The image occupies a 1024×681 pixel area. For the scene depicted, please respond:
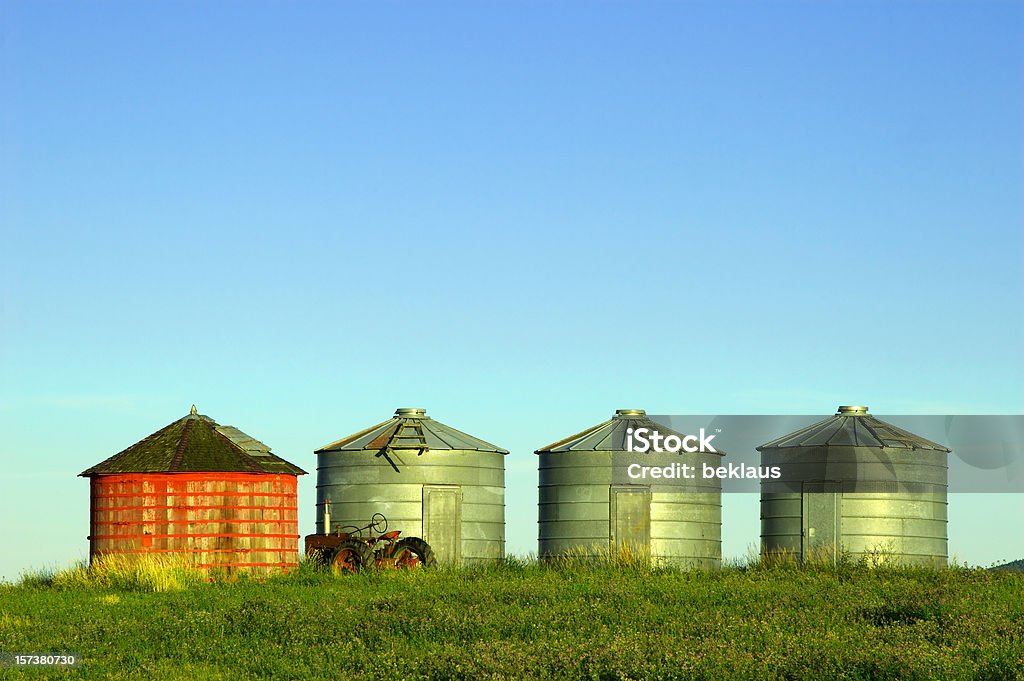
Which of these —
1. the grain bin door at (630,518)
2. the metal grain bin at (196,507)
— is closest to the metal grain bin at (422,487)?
A: the metal grain bin at (196,507)

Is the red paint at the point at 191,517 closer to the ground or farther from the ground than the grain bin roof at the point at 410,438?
closer to the ground

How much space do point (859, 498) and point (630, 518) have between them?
5.90 metres

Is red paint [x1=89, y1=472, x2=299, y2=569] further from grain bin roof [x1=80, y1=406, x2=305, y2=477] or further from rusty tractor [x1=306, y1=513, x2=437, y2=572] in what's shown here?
rusty tractor [x1=306, y1=513, x2=437, y2=572]

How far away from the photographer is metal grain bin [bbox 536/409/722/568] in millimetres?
36625

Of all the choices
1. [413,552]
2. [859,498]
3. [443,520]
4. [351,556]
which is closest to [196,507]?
[351,556]

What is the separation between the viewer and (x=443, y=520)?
→ 120ft

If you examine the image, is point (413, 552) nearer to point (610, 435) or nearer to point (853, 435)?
point (610, 435)

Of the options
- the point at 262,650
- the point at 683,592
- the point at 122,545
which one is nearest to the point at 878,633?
the point at 683,592

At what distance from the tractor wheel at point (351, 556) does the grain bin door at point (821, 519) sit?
11.2 meters

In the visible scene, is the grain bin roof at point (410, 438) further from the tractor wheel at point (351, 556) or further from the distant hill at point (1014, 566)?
the distant hill at point (1014, 566)

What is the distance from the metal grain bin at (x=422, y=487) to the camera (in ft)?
119

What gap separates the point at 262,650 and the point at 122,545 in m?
12.3

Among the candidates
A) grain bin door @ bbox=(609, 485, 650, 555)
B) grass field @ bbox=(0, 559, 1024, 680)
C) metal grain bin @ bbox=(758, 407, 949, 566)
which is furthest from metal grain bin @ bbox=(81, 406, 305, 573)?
metal grain bin @ bbox=(758, 407, 949, 566)

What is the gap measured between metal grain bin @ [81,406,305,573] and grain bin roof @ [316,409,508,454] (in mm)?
3305
